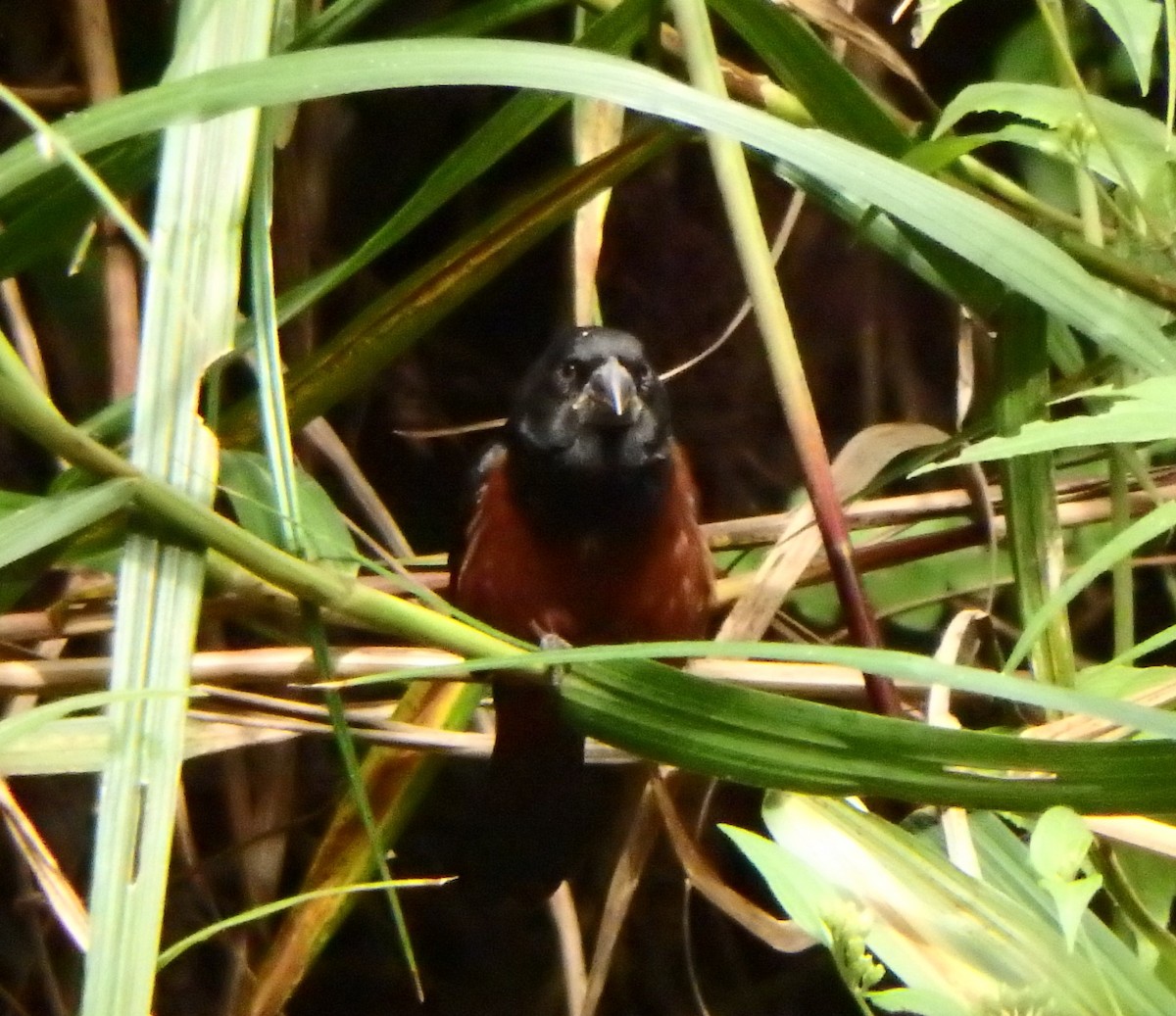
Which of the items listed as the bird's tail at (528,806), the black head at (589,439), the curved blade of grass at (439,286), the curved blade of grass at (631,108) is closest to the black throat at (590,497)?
the black head at (589,439)

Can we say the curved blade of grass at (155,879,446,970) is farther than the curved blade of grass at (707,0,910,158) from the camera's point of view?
No

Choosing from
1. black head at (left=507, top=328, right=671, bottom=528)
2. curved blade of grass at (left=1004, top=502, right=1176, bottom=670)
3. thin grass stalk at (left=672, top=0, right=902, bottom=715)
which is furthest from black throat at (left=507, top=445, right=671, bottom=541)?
curved blade of grass at (left=1004, top=502, right=1176, bottom=670)

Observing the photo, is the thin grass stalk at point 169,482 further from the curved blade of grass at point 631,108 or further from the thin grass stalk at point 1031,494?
the thin grass stalk at point 1031,494

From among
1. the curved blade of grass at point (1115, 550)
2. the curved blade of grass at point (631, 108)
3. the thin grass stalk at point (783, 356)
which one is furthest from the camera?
the thin grass stalk at point (783, 356)

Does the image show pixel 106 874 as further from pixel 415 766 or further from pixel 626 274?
pixel 626 274

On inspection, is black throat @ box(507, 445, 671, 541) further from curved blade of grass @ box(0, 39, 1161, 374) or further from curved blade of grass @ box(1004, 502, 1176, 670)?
curved blade of grass @ box(1004, 502, 1176, 670)

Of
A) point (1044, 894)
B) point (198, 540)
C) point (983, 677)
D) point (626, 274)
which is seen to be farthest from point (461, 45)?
point (626, 274)
